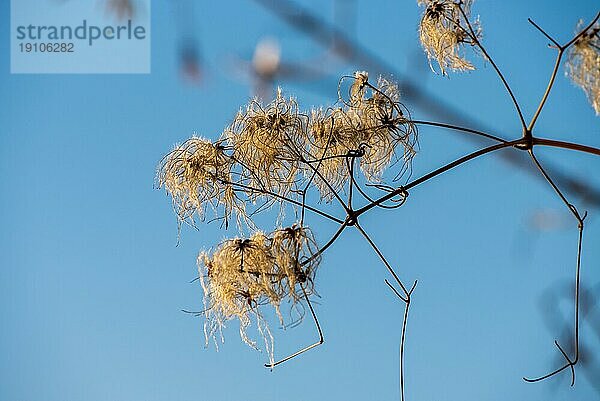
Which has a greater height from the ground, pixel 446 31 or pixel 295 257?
pixel 446 31

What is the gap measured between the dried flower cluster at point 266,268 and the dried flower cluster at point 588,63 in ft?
0.40

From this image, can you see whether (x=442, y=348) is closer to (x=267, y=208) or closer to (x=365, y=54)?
(x=267, y=208)

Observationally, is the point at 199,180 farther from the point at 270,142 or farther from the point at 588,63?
the point at 588,63

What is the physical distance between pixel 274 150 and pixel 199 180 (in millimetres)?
34

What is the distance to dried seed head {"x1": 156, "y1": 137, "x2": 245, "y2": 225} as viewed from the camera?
386 millimetres

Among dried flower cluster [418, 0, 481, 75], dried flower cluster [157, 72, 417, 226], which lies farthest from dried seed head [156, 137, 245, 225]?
dried flower cluster [418, 0, 481, 75]

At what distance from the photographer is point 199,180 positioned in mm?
388

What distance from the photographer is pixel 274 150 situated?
1.26ft

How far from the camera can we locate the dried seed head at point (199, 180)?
15.2 inches

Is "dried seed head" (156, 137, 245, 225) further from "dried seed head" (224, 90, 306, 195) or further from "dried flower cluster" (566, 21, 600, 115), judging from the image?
"dried flower cluster" (566, 21, 600, 115)

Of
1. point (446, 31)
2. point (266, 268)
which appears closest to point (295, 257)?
point (266, 268)

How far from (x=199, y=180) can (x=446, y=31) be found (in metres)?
0.13

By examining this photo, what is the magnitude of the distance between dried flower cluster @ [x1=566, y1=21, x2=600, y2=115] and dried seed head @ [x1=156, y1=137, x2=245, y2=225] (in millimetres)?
145

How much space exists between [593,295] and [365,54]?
0.14 meters
